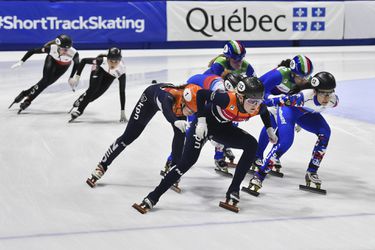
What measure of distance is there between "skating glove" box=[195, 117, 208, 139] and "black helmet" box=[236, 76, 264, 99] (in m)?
0.35

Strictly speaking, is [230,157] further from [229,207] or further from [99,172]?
[229,207]

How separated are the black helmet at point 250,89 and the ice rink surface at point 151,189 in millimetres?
944

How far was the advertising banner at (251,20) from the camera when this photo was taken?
19.7 metres

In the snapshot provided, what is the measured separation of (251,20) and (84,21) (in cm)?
515

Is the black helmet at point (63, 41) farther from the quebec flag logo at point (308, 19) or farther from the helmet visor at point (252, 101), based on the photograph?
the quebec flag logo at point (308, 19)

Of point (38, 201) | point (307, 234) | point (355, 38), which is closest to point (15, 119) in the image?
point (38, 201)

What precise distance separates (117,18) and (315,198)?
1462 cm

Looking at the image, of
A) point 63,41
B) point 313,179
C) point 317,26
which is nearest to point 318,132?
point 313,179

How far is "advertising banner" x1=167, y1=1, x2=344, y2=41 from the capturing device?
19.7 m

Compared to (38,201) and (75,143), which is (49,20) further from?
(38,201)

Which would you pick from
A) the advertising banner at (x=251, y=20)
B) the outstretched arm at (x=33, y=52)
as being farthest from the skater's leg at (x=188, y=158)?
the advertising banner at (x=251, y=20)

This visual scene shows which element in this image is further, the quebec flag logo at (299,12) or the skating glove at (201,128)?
the quebec flag logo at (299,12)

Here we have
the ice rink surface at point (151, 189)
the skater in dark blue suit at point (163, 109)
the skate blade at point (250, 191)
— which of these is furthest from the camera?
the skate blade at point (250, 191)

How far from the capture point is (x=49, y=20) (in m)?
18.8
